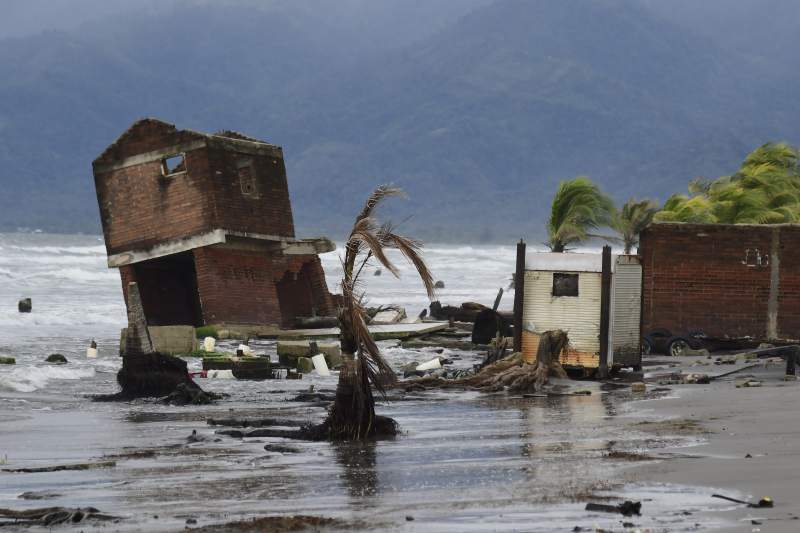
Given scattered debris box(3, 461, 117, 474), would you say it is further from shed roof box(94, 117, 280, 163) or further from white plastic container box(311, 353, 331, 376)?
shed roof box(94, 117, 280, 163)

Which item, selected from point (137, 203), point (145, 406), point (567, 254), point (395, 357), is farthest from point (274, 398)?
point (137, 203)

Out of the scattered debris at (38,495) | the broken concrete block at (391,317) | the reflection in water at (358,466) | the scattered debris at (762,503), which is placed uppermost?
the broken concrete block at (391,317)

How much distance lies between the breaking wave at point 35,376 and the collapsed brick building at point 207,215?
296 inches

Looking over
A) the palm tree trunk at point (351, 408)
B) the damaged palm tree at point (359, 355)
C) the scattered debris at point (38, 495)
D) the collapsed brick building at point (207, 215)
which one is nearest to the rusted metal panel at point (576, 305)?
the damaged palm tree at point (359, 355)

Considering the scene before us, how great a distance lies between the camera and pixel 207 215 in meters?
30.5

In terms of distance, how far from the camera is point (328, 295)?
34.3 m

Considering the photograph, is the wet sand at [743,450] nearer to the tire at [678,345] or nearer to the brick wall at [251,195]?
the tire at [678,345]

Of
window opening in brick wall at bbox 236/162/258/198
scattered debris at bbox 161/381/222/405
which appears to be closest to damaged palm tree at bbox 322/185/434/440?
scattered debris at bbox 161/381/222/405

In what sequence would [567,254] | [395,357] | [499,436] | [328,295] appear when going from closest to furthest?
[499,436], [567,254], [395,357], [328,295]

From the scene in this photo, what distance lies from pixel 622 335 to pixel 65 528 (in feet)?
43.1

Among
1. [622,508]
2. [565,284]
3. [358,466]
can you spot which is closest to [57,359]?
[565,284]

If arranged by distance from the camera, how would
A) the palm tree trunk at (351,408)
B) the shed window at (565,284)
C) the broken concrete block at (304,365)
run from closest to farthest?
the palm tree trunk at (351,408), the shed window at (565,284), the broken concrete block at (304,365)

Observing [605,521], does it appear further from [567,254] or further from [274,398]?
[567,254]

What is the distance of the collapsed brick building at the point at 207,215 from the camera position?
30.7m
